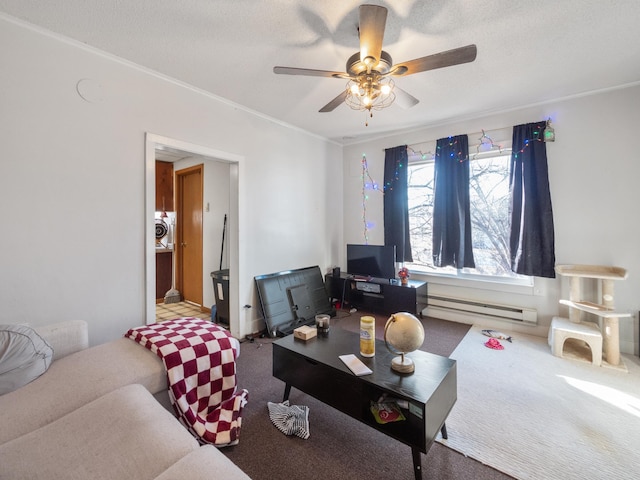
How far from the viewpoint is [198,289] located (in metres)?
4.36

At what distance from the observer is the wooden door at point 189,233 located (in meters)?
4.35

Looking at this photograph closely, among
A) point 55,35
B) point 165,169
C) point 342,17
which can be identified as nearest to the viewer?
point 342,17

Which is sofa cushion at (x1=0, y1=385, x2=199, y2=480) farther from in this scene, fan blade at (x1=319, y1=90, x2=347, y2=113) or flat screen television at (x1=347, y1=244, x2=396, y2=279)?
flat screen television at (x1=347, y1=244, x2=396, y2=279)

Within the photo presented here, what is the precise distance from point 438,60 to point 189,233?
417 centimetres

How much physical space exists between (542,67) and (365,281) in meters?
2.85

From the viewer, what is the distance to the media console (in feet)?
11.6

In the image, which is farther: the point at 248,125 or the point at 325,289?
the point at 325,289

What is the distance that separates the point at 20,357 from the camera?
1384mm

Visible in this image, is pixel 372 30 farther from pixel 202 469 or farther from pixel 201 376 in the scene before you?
pixel 201 376

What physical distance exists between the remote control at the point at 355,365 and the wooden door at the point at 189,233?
10.8ft

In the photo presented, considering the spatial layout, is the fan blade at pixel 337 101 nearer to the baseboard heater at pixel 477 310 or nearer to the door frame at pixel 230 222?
the door frame at pixel 230 222

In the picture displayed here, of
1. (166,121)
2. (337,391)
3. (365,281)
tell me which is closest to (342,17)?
(166,121)

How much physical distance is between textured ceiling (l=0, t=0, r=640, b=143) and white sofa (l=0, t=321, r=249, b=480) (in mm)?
2036

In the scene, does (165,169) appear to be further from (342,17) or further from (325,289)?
(342,17)
